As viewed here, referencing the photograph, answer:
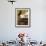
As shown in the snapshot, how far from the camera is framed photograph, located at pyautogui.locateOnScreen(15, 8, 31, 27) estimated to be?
5273 mm

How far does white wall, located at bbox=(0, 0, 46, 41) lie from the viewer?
527cm

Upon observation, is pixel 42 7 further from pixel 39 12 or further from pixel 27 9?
pixel 27 9

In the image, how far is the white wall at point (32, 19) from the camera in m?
5.27

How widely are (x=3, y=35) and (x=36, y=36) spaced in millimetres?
1345

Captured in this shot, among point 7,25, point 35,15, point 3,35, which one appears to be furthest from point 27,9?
point 3,35

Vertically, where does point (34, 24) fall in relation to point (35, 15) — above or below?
below

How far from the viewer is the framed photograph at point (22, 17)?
5.27 m

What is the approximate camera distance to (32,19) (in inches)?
207

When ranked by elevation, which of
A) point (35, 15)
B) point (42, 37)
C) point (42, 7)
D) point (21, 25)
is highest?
point (42, 7)

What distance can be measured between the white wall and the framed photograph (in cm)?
12

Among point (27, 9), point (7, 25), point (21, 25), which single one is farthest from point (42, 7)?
point (7, 25)

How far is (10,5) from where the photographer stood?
5.29 m

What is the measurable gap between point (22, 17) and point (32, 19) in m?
0.41

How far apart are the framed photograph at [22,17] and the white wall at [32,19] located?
12 cm
